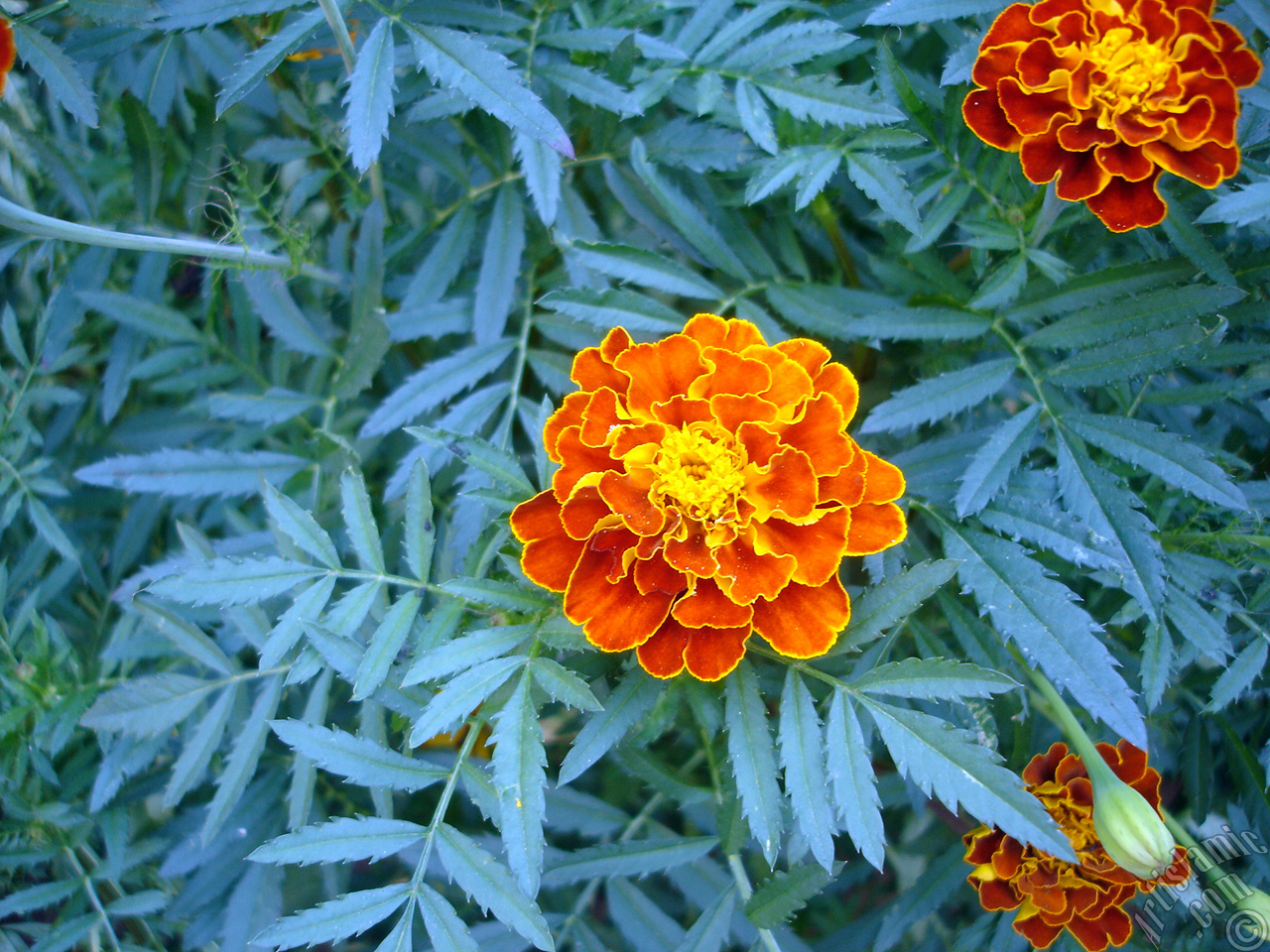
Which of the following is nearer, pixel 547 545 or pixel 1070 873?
pixel 547 545

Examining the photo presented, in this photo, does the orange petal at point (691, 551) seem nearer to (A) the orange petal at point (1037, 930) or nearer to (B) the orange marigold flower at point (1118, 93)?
(B) the orange marigold flower at point (1118, 93)

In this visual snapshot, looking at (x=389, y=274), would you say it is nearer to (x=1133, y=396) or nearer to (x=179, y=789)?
(x=179, y=789)

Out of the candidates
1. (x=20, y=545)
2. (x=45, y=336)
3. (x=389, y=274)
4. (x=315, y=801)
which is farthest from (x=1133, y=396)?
(x=20, y=545)

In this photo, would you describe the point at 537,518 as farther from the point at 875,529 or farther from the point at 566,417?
the point at 875,529

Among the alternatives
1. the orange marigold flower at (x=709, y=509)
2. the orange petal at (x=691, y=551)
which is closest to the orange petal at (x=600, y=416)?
the orange marigold flower at (x=709, y=509)

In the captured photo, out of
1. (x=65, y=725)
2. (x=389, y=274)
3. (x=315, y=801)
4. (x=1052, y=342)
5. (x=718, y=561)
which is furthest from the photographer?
(x=389, y=274)

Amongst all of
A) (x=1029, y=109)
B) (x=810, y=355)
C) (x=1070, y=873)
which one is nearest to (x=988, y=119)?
(x=1029, y=109)

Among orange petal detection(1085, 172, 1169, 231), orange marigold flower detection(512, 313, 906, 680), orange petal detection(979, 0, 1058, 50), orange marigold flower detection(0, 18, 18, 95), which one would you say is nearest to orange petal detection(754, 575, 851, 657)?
orange marigold flower detection(512, 313, 906, 680)
